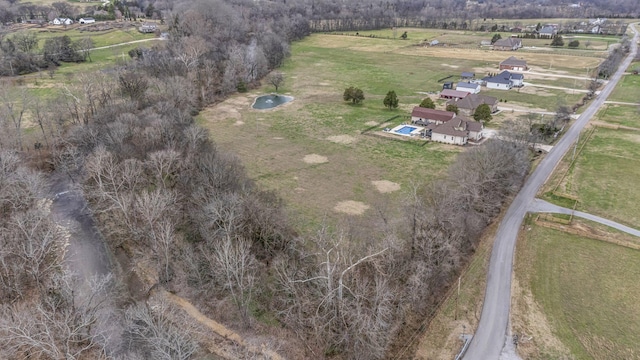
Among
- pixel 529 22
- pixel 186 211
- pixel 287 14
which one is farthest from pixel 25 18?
pixel 529 22

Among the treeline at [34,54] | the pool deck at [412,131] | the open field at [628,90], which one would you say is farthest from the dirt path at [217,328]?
the open field at [628,90]

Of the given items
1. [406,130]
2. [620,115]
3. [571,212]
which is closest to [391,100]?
[406,130]

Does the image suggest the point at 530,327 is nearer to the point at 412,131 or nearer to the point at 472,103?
the point at 412,131

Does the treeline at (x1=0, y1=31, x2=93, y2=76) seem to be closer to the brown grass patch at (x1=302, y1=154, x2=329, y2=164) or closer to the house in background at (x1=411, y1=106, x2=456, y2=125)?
the brown grass patch at (x1=302, y1=154, x2=329, y2=164)

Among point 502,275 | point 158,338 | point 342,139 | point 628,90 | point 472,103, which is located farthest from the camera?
point 628,90

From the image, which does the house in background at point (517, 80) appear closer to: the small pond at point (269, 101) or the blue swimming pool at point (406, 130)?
the blue swimming pool at point (406, 130)

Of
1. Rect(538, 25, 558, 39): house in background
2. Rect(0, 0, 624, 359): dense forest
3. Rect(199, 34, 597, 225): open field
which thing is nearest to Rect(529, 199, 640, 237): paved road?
Rect(0, 0, 624, 359): dense forest
